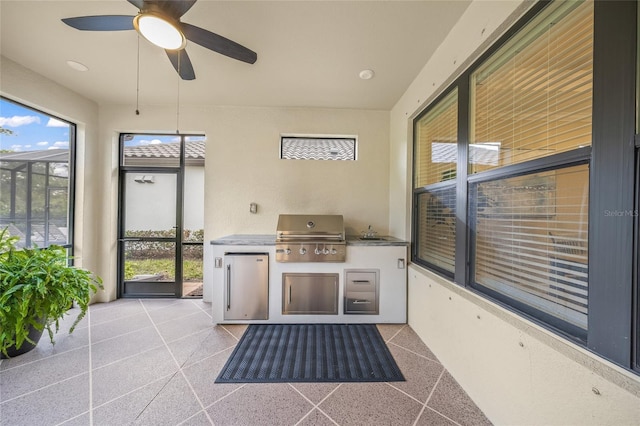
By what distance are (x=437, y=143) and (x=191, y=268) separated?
3.67m

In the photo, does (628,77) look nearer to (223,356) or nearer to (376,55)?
(376,55)

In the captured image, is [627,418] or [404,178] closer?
[627,418]

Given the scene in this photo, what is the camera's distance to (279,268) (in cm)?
270

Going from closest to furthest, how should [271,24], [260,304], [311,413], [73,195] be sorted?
1. [311,413]
2. [271,24]
3. [260,304]
4. [73,195]

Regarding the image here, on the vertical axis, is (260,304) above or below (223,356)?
above

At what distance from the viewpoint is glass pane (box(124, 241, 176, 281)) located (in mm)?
3494

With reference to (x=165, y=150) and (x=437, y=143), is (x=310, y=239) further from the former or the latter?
(x=165, y=150)

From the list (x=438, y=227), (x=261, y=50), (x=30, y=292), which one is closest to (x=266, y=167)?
(x=261, y=50)

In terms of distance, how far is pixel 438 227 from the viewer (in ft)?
7.70

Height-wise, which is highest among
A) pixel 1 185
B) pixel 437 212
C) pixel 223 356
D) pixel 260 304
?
pixel 1 185

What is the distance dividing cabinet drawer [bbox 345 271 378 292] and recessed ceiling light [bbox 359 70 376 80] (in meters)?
2.21

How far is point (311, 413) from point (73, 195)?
13.0 feet

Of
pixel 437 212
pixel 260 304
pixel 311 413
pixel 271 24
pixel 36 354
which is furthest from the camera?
pixel 260 304

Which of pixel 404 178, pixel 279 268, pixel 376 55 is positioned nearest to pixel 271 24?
pixel 376 55
